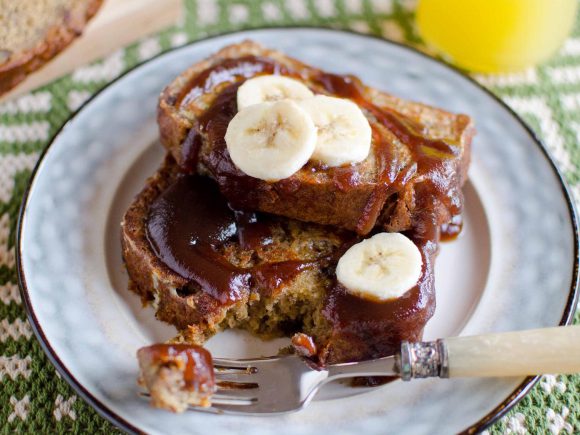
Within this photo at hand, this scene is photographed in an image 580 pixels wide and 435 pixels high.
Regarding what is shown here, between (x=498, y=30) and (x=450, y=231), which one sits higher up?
(x=498, y=30)

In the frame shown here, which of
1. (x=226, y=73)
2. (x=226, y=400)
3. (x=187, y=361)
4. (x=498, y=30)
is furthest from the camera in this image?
(x=498, y=30)

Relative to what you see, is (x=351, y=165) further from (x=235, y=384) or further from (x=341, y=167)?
(x=235, y=384)

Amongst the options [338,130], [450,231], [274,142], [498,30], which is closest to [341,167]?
[338,130]

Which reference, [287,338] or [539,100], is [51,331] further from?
[539,100]

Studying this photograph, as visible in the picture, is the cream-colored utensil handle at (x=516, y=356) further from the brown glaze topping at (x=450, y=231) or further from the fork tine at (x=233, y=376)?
the brown glaze topping at (x=450, y=231)

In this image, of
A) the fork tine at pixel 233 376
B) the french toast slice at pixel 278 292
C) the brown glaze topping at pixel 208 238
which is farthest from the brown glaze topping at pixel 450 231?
the fork tine at pixel 233 376

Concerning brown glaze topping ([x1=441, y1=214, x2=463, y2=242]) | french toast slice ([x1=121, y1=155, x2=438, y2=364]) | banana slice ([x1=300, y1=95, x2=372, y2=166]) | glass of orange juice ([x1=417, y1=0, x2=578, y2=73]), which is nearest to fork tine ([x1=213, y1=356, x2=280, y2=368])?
french toast slice ([x1=121, y1=155, x2=438, y2=364])

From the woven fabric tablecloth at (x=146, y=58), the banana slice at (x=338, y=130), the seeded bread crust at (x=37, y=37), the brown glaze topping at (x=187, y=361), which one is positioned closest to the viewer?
the brown glaze topping at (x=187, y=361)
